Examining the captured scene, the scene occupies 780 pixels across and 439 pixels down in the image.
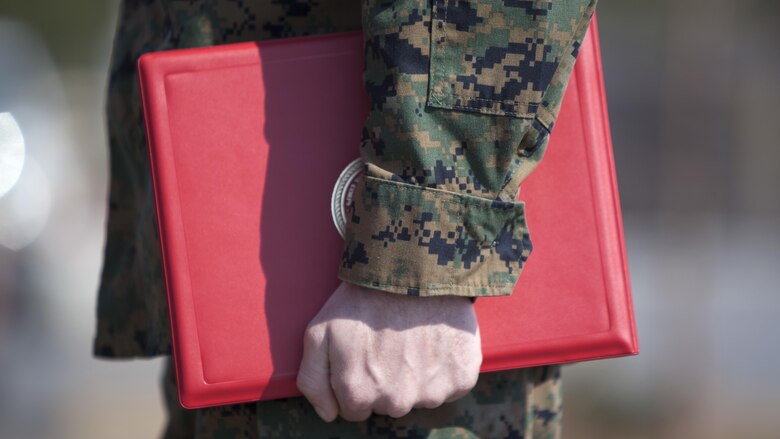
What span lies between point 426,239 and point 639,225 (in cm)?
578

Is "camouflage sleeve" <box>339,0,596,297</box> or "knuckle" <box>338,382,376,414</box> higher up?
"camouflage sleeve" <box>339,0,596,297</box>

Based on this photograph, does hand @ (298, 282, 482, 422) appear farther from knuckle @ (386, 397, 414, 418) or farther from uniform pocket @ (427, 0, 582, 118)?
uniform pocket @ (427, 0, 582, 118)

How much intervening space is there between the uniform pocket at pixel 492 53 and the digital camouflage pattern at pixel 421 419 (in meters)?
0.35

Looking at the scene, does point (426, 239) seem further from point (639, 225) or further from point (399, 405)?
Answer: point (639, 225)

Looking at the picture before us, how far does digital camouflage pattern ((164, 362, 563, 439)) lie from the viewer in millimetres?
952

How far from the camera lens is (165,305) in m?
1.10

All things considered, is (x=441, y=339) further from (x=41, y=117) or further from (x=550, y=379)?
(x=41, y=117)

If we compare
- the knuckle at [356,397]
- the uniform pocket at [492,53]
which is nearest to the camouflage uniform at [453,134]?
the uniform pocket at [492,53]

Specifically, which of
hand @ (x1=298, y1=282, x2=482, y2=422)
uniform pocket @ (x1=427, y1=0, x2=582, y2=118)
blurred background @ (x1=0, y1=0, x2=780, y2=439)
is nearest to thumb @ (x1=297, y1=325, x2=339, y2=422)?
hand @ (x1=298, y1=282, x2=482, y2=422)

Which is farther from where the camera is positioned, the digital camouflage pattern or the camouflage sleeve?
the digital camouflage pattern

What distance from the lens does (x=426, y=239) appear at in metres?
0.83

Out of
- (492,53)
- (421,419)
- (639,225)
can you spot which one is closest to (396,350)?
(421,419)

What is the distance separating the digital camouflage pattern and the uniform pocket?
0.35m

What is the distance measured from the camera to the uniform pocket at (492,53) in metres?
0.83
